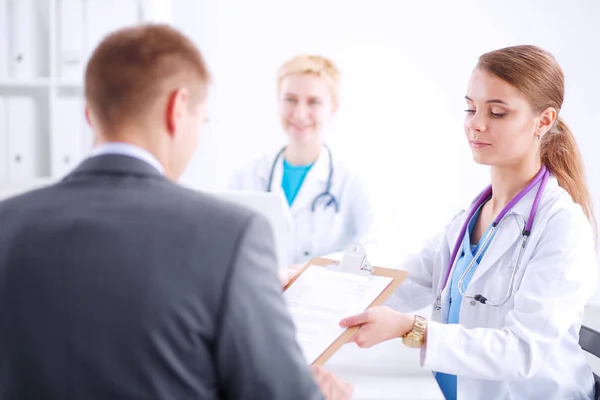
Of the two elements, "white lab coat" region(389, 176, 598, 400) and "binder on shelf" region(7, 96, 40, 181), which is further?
"binder on shelf" region(7, 96, 40, 181)

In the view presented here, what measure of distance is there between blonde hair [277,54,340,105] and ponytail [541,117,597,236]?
1333 mm

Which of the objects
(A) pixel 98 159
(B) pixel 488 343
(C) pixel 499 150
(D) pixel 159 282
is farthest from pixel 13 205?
(C) pixel 499 150

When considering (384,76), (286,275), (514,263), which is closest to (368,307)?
(286,275)

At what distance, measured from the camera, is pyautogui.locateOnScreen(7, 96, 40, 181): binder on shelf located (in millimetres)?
2564

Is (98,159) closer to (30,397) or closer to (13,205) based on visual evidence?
(13,205)

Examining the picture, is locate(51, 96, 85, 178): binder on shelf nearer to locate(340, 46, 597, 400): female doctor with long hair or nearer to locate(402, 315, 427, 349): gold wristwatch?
locate(340, 46, 597, 400): female doctor with long hair

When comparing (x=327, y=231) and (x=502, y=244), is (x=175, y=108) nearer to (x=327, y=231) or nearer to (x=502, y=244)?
(x=502, y=244)

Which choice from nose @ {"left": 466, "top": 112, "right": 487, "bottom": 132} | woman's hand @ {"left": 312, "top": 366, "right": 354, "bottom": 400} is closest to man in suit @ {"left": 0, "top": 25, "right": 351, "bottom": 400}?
woman's hand @ {"left": 312, "top": 366, "right": 354, "bottom": 400}

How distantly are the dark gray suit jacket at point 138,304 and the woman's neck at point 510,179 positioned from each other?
3.12 ft

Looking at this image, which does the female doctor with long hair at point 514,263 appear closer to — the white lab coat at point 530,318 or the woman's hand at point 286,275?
the white lab coat at point 530,318

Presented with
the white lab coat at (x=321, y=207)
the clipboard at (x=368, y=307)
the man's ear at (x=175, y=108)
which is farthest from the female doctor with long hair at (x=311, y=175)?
the man's ear at (x=175, y=108)

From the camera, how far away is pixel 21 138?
2588 millimetres

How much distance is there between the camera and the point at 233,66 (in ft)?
11.3

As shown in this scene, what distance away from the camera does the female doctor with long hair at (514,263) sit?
1.30 meters
